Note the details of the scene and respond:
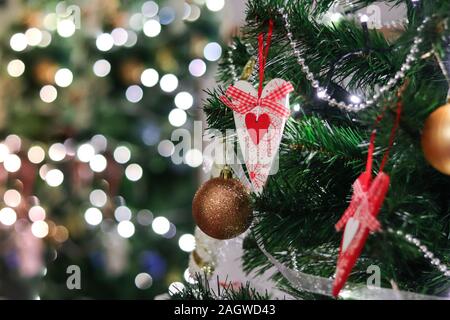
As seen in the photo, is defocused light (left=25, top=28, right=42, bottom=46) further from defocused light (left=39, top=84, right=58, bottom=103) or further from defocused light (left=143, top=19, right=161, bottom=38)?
defocused light (left=143, top=19, right=161, bottom=38)

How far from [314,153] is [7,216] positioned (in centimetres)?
138

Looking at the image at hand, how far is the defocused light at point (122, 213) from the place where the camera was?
173 cm

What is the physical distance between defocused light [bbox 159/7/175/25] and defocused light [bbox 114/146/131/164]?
36 cm

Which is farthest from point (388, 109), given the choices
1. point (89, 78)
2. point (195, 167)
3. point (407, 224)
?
point (89, 78)

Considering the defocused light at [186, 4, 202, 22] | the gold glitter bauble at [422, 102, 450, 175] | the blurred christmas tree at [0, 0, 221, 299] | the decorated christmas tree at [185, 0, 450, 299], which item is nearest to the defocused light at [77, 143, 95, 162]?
the blurred christmas tree at [0, 0, 221, 299]

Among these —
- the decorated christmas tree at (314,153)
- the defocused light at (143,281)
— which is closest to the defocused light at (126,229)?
the defocused light at (143,281)

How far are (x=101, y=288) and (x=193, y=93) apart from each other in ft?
1.94

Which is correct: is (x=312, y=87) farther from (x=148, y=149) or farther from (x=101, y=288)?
(x=101, y=288)

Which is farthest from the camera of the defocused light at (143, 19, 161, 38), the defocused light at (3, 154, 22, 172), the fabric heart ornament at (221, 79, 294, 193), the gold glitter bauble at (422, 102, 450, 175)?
the defocused light at (3, 154, 22, 172)

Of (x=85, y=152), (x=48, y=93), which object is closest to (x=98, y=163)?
(x=85, y=152)

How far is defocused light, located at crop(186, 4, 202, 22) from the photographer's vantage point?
1.71 m

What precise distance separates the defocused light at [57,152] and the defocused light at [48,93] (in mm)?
126

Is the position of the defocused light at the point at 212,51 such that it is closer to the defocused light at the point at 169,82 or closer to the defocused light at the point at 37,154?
the defocused light at the point at 169,82

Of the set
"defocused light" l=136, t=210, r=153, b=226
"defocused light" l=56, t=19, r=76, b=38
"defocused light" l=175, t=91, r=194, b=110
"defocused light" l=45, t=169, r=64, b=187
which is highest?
"defocused light" l=56, t=19, r=76, b=38
